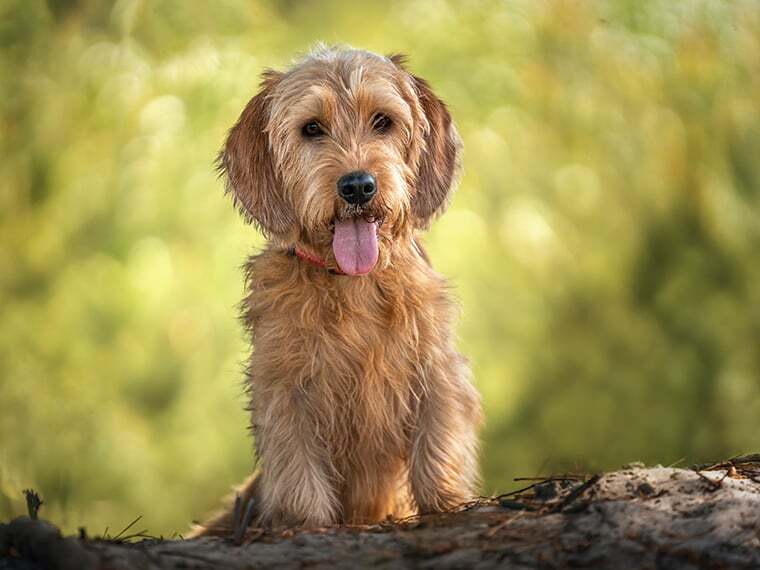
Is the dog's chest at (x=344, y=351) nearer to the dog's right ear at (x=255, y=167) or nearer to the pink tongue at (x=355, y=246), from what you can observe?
the pink tongue at (x=355, y=246)

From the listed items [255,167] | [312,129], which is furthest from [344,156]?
[255,167]

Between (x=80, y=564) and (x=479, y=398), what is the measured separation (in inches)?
93.6

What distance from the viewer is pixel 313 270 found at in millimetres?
5039

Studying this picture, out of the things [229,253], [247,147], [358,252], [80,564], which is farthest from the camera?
[229,253]

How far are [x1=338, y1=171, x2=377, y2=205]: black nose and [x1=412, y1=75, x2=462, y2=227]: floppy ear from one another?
51 cm

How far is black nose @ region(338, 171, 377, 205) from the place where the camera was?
15.5 feet

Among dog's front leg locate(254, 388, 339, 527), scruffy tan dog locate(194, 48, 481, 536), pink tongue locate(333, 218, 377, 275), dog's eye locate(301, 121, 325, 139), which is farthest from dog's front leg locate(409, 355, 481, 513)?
dog's eye locate(301, 121, 325, 139)

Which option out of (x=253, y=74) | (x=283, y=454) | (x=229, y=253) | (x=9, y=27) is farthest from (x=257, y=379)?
(x=9, y=27)

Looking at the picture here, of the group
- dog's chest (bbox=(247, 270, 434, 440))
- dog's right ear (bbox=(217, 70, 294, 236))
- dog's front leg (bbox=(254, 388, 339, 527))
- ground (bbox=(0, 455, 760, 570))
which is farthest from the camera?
dog's right ear (bbox=(217, 70, 294, 236))

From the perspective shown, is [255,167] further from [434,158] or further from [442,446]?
[442,446]

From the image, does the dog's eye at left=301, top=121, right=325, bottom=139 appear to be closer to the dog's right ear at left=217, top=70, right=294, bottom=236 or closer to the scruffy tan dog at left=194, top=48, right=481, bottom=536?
the scruffy tan dog at left=194, top=48, right=481, bottom=536

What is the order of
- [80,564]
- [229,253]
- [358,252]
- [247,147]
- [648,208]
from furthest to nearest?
[648,208]
[229,253]
[247,147]
[358,252]
[80,564]

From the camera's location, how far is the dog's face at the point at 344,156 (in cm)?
483

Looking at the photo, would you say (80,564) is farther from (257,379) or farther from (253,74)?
(253,74)
